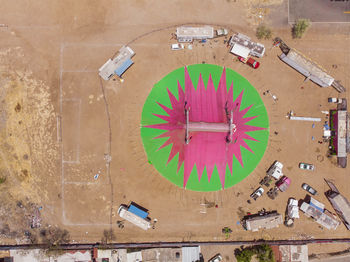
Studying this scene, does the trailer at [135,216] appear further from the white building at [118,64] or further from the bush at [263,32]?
the bush at [263,32]

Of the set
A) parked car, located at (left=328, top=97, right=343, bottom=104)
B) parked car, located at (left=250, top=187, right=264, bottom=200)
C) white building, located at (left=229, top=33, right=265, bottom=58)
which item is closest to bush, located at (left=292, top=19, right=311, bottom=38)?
white building, located at (left=229, top=33, right=265, bottom=58)

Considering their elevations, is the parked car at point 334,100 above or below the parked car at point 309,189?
above

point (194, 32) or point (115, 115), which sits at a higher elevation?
point (194, 32)

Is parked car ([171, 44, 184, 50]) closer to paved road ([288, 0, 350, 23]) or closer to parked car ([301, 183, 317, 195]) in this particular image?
paved road ([288, 0, 350, 23])

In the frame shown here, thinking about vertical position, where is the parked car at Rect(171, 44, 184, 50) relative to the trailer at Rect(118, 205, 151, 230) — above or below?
above

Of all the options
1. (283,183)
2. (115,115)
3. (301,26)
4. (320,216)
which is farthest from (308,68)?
(115,115)

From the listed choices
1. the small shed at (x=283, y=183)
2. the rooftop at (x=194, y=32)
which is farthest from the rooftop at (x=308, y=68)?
the small shed at (x=283, y=183)

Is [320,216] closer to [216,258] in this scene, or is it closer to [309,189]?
[309,189]
